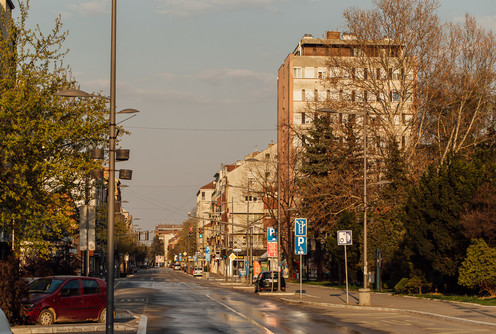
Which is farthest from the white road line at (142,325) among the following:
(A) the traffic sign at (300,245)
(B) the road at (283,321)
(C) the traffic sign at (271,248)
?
(C) the traffic sign at (271,248)

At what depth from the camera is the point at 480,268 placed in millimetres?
33406

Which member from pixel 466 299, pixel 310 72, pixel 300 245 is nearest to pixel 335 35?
pixel 310 72

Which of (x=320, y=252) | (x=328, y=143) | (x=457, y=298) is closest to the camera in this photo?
(x=457, y=298)

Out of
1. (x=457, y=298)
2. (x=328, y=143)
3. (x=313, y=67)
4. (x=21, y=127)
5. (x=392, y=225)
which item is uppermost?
(x=313, y=67)

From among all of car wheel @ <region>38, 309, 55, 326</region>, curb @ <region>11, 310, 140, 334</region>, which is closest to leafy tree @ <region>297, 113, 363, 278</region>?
curb @ <region>11, 310, 140, 334</region>

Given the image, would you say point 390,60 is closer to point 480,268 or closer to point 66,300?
point 480,268

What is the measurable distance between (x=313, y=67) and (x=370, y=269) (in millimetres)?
48497

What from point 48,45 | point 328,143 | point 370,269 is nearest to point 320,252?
point 328,143

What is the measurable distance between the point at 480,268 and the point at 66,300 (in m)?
19.1

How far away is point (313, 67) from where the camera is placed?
95000 mm

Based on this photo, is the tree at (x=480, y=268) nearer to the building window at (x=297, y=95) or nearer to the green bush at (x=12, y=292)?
the green bush at (x=12, y=292)

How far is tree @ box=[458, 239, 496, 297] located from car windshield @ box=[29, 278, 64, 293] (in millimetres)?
19121

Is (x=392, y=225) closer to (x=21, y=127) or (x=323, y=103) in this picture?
(x=323, y=103)

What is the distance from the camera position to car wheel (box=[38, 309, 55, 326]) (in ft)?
76.7
